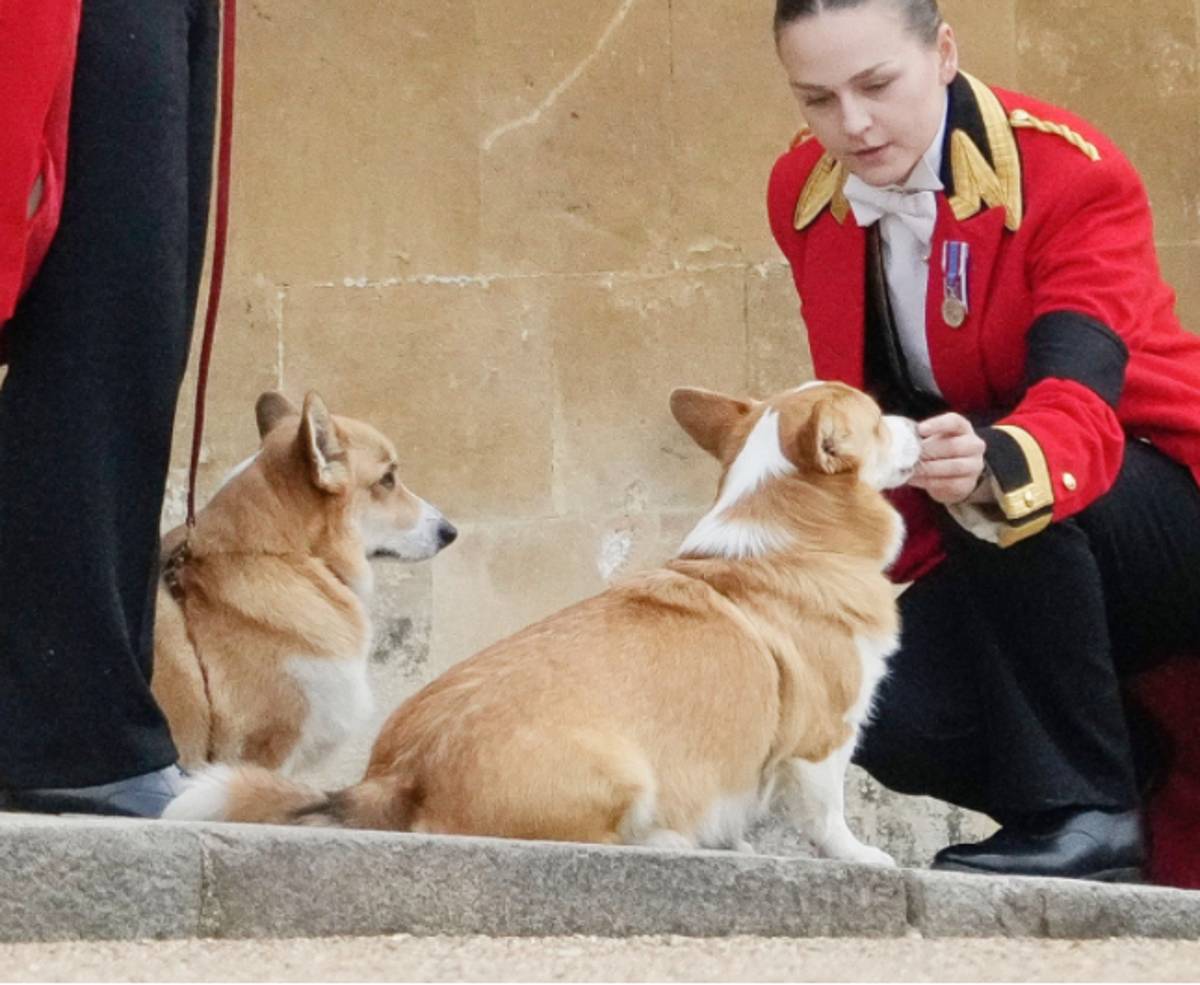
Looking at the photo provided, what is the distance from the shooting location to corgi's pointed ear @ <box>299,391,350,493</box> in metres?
4.43

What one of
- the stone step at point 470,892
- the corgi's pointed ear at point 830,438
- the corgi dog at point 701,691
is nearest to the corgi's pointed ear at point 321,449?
the corgi dog at point 701,691

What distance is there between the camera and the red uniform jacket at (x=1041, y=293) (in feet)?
11.2

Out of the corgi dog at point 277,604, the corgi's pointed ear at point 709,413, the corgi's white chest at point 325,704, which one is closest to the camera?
the corgi's pointed ear at point 709,413

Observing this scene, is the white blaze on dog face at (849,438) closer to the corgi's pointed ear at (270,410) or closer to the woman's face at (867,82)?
the woman's face at (867,82)

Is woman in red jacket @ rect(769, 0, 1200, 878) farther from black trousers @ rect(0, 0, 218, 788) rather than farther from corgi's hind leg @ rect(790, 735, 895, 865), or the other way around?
black trousers @ rect(0, 0, 218, 788)

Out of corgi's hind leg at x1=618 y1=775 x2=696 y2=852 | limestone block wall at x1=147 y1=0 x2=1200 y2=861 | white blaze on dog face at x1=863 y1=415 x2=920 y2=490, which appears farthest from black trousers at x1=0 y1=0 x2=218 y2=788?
limestone block wall at x1=147 y1=0 x2=1200 y2=861

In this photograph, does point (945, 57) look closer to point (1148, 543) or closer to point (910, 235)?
point (910, 235)

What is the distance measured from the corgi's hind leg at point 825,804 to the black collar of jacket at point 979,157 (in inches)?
32.5

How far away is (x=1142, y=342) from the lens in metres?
3.62

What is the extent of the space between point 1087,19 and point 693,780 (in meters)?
2.91

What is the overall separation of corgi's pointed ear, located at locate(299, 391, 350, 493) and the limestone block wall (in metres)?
0.99

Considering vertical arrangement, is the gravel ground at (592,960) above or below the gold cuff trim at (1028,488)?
below

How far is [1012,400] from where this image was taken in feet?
12.1

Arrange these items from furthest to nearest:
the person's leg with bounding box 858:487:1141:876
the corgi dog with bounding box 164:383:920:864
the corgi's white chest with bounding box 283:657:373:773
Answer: the corgi's white chest with bounding box 283:657:373:773
the person's leg with bounding box 858:487:1141:876
the corgi dog with bounding box 164:383:920:864
